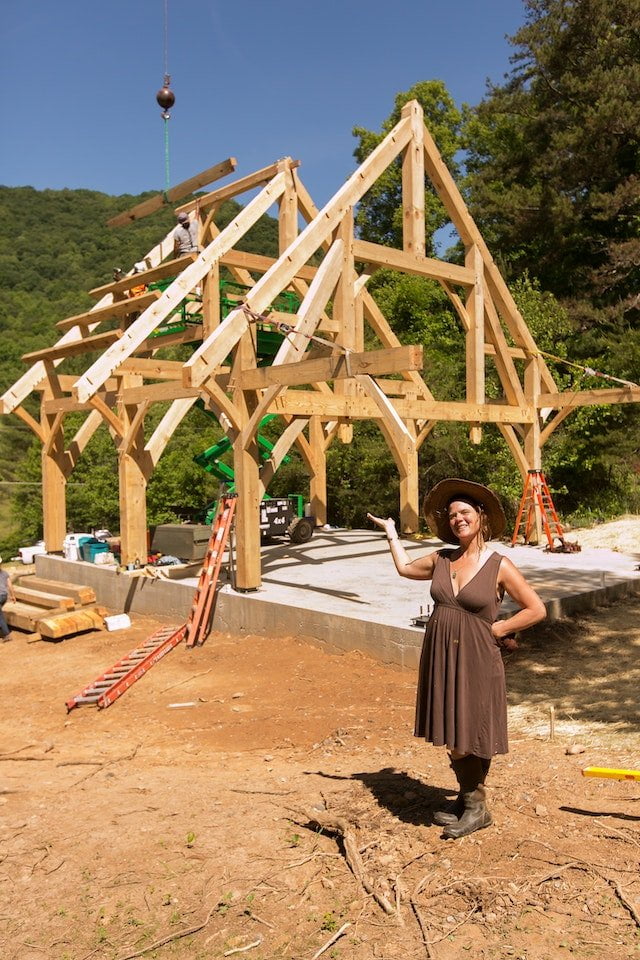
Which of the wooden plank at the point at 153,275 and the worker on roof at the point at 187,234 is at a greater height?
the worker on roof at the point at 187,234

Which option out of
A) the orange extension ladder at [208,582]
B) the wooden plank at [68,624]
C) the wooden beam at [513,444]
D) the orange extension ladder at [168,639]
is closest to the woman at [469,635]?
the orange extension ladder at [168,639]

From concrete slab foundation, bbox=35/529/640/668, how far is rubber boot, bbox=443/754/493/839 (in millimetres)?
3730

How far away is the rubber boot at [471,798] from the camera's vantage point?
12.9 ft

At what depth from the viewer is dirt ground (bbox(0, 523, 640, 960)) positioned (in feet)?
10.8

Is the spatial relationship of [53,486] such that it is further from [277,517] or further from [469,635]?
[469,635]

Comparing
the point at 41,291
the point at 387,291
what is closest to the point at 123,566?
the point at 387,291

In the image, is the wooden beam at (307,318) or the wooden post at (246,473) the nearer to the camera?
the wooden beam at (307,318)

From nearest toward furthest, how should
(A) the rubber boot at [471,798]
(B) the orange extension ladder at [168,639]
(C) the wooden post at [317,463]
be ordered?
(A) the rubber boot at [471,798]
(B) the orange extension ladder at [168,639]
(C) the wooden post at [317,463]

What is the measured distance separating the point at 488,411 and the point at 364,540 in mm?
4024

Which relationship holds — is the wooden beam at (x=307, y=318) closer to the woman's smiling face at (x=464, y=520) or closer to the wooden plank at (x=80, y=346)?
the wooden plank at (x=80, y=346)

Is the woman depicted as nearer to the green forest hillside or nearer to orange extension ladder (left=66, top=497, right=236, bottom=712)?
orange extension ladder (left=66, top=497, right=236, bottom=712)

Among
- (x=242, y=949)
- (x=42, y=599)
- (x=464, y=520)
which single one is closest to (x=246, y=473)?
(x=42, y=599)

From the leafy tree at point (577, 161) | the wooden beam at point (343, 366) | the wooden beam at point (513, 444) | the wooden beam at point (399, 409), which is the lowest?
the wooden beam at point (513, 444)

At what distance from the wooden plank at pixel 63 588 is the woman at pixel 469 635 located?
33.4 ft
